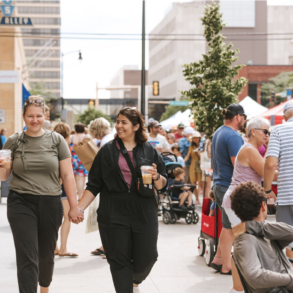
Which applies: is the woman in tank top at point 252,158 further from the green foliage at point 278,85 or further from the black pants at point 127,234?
the green foliage at point 278,85

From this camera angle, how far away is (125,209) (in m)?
4.34

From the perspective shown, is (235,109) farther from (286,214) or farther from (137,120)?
(137,120)

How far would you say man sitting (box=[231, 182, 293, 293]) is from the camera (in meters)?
3.23

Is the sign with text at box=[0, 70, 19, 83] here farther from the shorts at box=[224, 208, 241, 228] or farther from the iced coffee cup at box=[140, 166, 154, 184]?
the iced coffee cup at box=[140, 166, 154, 184]

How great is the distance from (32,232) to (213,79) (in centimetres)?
1007

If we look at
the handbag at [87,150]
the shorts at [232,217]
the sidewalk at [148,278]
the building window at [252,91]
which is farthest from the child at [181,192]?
the building window at [252,91]

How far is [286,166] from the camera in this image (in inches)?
194

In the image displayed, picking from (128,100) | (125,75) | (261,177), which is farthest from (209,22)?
(125,75)

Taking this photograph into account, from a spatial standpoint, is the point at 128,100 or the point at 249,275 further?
the point at 128,100

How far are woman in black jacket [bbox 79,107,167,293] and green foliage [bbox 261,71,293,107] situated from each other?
68.4 metres

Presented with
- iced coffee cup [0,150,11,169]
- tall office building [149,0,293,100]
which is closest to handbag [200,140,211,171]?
iced coffee cup [0,150,11,169]

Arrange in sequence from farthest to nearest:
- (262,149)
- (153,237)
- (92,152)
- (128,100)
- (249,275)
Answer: (128,100) < (262,149) < (92,152) < (153,237) < (249,275)

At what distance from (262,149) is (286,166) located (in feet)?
16.4

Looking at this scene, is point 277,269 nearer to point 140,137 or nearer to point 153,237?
point 153,237
